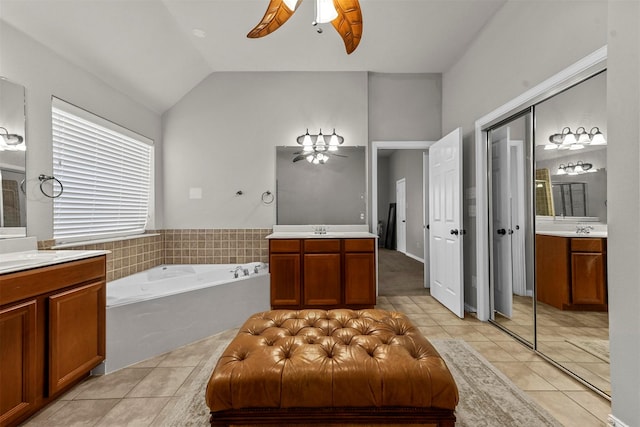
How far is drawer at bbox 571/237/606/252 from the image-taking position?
5.76ft

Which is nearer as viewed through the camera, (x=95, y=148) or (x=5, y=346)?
(x=5, y=346)

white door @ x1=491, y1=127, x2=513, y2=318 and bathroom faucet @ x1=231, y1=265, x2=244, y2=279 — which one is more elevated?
white door @ x1=491, y1=127, x2=513, y2=318

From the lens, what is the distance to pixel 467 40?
318cm

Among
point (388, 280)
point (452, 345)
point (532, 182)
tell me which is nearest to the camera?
point (532, 182)

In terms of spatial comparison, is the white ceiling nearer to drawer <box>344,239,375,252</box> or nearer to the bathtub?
the bathtub

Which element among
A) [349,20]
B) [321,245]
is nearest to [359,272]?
[321,245]

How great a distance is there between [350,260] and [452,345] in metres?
1.26

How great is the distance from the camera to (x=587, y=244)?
6.06 feet

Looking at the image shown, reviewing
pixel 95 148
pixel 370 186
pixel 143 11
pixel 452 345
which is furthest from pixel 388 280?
pixel 143 11

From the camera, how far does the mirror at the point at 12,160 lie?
1.93m

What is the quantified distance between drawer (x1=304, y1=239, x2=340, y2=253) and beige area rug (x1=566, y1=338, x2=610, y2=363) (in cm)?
204

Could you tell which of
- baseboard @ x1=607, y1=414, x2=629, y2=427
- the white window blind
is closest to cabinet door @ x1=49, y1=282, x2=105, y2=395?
the white window blind

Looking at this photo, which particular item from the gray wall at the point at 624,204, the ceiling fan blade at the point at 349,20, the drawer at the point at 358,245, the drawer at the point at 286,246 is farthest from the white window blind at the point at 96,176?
the gray wall at the point at 624,204

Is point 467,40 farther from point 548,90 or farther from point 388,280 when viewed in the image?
point 388,280
